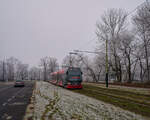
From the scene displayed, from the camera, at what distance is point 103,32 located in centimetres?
3681

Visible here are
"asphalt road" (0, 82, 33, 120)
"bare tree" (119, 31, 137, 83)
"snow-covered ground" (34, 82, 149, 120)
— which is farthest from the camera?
"bare tree" (119, 31, 137, 83)

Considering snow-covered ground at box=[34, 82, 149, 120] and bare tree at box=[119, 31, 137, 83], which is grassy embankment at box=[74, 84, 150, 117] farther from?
bare tree at box=[119, 31, 137, 83]

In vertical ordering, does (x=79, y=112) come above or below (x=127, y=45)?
below

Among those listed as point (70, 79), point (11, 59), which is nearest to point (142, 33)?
point (70, 79)

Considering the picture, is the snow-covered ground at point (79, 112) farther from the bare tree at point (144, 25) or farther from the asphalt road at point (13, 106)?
the bare tree at point (144, 25)

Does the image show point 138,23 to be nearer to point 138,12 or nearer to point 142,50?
point 138,12

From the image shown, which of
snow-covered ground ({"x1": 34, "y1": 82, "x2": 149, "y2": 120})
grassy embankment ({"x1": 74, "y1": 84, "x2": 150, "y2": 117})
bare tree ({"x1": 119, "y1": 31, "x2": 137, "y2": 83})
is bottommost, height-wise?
grassy embankment ({"x1": 74, "y1": 84, "x2": 150, "y2": 117})

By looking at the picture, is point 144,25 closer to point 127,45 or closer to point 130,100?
point 127,45

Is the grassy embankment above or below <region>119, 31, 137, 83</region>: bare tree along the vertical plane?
below

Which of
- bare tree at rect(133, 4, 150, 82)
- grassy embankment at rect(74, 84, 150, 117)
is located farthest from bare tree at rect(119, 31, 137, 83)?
grassy embankment at rect(74, 84, 150, 117)

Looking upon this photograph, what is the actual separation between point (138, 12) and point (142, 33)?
193 inches

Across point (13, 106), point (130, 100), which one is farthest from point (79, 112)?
point (130, 100)

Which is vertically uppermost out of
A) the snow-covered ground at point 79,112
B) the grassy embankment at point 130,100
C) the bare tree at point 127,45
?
the bare tree at point 127,45

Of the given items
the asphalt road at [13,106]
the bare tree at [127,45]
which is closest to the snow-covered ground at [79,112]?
the asphalt road at [13,106]
